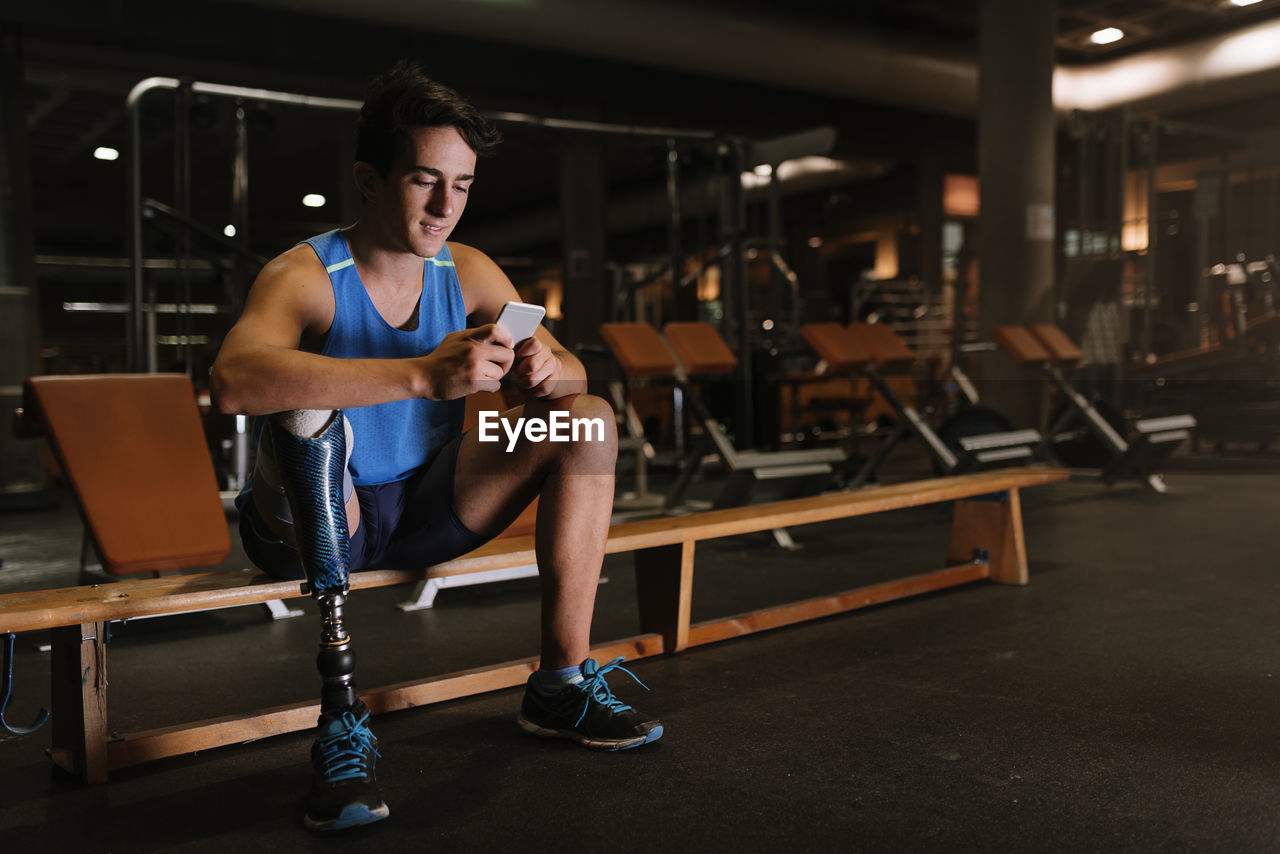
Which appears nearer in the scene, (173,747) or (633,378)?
(173,747)

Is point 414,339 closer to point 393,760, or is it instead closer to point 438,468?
point 438,468

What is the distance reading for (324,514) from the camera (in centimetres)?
143

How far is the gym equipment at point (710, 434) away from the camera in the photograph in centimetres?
365

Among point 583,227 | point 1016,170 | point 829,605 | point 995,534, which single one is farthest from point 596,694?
Answer: point 583,227

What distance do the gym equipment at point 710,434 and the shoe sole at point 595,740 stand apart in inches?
78.1

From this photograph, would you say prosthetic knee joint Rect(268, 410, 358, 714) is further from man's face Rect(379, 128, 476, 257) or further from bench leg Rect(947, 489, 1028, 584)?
bench leg Rect(947, 489, 1028, 584)

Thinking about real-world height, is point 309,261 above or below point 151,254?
below

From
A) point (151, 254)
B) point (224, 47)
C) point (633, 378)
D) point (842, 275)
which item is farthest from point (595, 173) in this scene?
point (151, 254)

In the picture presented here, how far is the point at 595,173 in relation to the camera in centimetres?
897

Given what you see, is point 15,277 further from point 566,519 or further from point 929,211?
point 929,211

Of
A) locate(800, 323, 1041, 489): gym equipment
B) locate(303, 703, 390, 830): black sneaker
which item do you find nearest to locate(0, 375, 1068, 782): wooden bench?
locate(303, 703, 390, 830): black sneaker

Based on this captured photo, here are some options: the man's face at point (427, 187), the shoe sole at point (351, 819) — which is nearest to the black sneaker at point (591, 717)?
the shoe sole at point (351, 819)

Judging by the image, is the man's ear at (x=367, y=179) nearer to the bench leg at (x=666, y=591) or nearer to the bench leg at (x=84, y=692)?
the bench leg at (x=84, y=692)

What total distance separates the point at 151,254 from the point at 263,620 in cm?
1227
